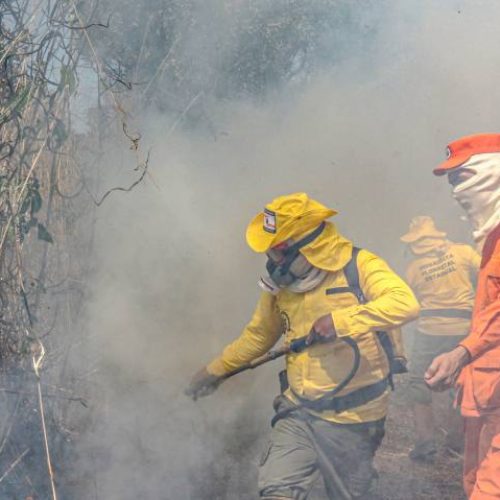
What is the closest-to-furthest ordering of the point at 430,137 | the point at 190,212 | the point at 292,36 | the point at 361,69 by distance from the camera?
the point at 190,212
the point at 292,36
the point at 361,69
the point at 430,137

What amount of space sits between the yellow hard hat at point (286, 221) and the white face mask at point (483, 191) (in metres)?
0.58

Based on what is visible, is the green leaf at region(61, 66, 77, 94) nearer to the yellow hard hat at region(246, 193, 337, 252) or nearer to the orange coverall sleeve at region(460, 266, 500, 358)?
the yellow hard hat at region(246, 193, 337, 252)

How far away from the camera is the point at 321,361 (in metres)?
3.46

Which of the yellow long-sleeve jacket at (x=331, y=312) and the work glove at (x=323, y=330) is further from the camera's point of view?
the yellow long-sleeve jacket at (x=331, y=312)

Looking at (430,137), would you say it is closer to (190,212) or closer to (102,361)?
(190,212)

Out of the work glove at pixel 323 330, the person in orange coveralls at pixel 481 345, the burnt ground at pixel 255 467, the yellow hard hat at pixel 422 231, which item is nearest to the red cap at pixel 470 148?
the person in orange coveralls at pixel 481 345

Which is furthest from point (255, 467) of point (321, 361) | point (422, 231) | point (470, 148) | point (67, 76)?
point (67, 76)

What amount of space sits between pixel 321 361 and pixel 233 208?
14.6ft

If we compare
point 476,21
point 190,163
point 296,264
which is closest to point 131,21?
point 190,163

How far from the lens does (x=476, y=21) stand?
33.1 feet

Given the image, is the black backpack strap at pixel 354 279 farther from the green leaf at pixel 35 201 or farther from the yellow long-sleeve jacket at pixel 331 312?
the green leaf at pixel 35 201

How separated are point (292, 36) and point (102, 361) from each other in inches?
200

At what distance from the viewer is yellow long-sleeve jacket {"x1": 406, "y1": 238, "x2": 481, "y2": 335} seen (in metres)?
6.13

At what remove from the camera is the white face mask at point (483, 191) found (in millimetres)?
3209
